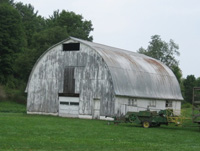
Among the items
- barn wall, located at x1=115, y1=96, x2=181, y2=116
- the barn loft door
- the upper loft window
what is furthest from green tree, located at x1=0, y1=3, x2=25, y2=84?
barn wall, located at x1=115, y1=96, x2=181, y2=116

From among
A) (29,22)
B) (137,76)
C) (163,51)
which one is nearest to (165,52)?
(163,51)

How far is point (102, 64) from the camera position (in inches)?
1565

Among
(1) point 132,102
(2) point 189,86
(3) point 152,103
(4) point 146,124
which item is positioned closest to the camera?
(4) point 146,124

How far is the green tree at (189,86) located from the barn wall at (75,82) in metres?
48.7

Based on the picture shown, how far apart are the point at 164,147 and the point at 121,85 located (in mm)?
21129

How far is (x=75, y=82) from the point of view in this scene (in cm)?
4159

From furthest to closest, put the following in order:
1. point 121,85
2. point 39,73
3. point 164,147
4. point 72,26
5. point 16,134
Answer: point 72,26, point 39,73, point 121,85, point 16,134, point 164,147

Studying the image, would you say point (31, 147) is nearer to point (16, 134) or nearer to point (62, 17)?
point (16, 134)

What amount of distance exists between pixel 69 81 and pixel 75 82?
80 centimetres

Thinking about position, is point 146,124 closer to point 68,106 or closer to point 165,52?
point 68,106

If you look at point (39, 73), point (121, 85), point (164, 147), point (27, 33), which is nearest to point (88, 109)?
point (121, 85)

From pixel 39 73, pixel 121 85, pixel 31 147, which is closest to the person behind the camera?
pixel 31 147

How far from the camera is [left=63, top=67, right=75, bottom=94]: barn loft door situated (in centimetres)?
4181

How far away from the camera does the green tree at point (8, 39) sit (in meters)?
70.0
